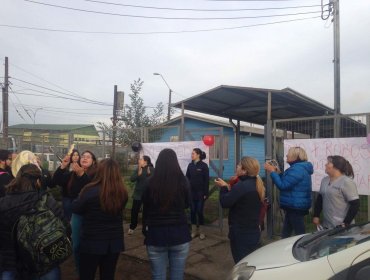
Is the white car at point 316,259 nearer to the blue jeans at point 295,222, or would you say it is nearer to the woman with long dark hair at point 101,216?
the woman with long dark hair at point 101,216

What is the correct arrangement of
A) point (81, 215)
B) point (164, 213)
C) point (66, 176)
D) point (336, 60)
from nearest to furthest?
point (164, 213)
point (81, 215)
point (66, 176)
point (336, 60)

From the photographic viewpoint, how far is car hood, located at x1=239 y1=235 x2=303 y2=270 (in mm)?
2876

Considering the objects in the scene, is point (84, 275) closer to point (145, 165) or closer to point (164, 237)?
point (164, 237)

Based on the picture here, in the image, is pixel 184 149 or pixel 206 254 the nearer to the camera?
pixel 206 254

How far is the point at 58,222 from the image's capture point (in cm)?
324

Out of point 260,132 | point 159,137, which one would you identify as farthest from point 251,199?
point 260,132

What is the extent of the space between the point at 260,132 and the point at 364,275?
2024 centimetres

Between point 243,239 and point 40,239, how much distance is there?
2.17m

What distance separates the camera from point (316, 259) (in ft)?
8.60

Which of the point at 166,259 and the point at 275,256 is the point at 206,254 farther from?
the point at 275,256

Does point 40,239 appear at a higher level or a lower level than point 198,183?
lower

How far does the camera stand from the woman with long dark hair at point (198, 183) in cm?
713

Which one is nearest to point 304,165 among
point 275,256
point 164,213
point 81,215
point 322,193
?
point 322,193

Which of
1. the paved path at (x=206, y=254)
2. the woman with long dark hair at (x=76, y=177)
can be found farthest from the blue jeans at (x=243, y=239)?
the woman with long dark hair at (x=76, y=177)
